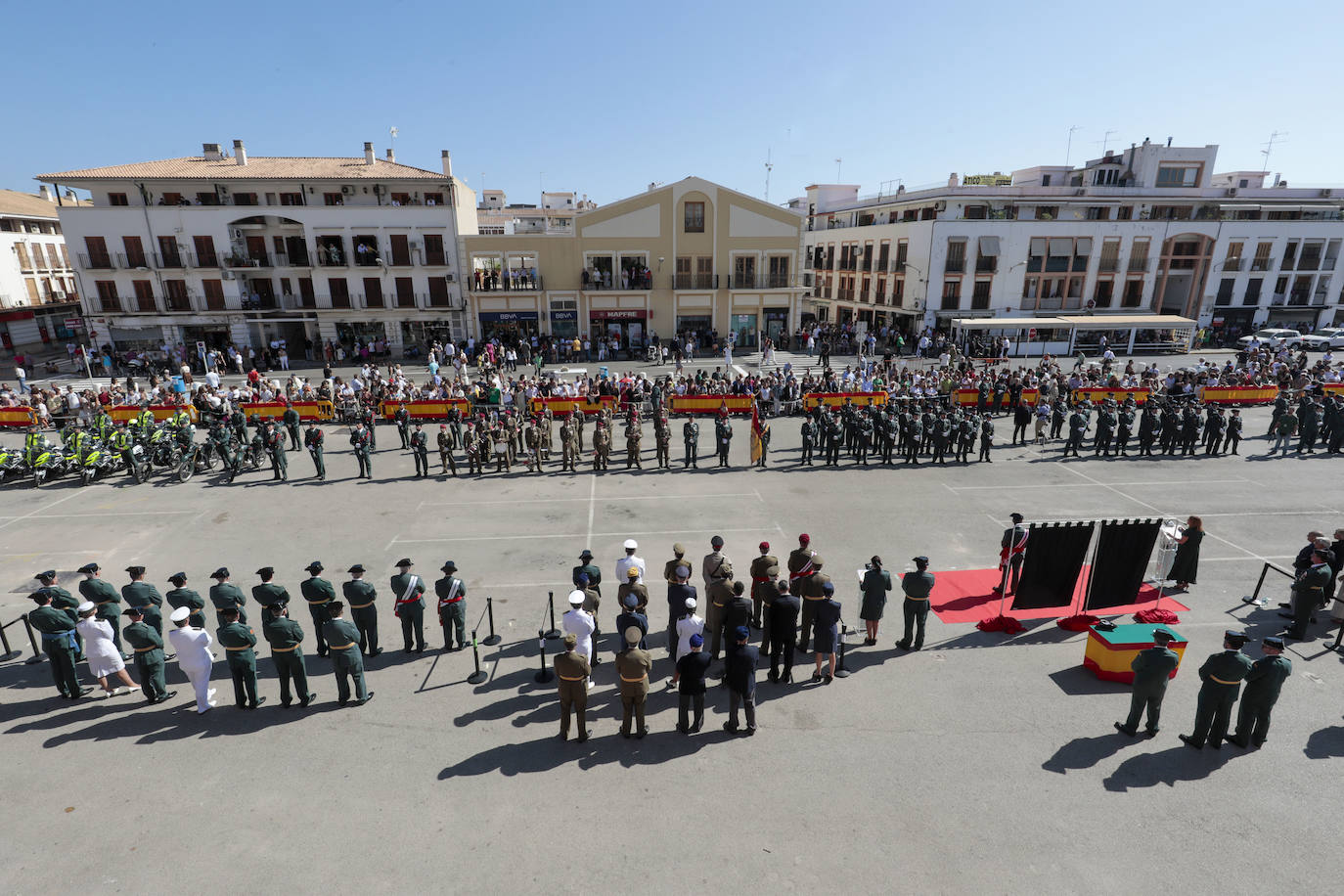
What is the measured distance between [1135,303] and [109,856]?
2234 inches

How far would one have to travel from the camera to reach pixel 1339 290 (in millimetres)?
49406

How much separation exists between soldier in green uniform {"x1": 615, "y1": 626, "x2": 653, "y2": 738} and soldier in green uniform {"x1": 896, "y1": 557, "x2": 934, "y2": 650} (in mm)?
4393

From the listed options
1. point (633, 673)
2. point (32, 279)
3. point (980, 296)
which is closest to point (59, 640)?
point (633, 673)

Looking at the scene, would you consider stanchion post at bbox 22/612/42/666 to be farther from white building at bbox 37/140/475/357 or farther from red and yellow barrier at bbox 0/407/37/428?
white building at bbox 37/140/475/357

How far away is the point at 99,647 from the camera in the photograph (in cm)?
916

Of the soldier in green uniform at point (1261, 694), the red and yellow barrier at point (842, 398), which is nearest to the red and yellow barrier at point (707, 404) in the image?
the red and yellow barrier at point (842, 398)

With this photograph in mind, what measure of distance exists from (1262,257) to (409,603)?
202 ft

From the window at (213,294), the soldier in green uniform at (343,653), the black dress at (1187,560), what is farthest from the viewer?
the window at (213,294)

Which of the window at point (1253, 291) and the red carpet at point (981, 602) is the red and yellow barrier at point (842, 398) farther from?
the window at point (1253, 291)

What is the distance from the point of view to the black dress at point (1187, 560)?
39.3ft

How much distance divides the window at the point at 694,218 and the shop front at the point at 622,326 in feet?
18.3

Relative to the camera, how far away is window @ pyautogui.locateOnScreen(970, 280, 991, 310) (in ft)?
146

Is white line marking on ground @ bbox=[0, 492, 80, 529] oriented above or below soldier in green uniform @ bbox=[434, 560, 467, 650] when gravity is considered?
below

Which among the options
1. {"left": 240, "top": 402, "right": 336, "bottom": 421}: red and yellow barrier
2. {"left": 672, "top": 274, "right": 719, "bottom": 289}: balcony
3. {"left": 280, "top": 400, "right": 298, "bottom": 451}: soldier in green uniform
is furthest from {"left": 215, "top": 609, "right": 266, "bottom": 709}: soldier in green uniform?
{"left": 672, "top": 274, "right": 719, "bottom": 289}: balcony
